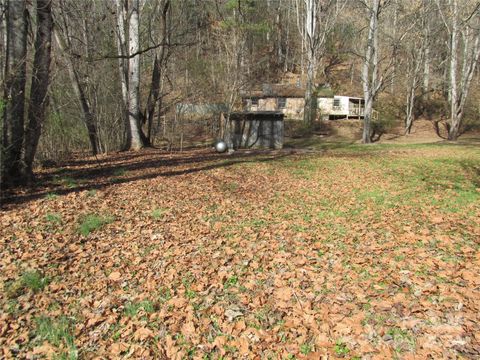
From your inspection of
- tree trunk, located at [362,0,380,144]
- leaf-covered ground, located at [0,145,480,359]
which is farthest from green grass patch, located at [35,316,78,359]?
tree trunk, located at [362,0,380,144]

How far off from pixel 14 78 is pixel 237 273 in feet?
21.7

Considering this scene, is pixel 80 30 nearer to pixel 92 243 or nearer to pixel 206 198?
pixel 206 198

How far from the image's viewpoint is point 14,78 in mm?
7168

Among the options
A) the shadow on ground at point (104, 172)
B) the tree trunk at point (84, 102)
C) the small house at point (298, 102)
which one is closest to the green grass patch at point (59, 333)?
the shadow on ground at point (104, 172)

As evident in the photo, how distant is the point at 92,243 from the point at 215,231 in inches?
86.7

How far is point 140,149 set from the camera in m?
17.0

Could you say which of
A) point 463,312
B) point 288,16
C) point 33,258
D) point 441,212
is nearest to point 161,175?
point 33,258

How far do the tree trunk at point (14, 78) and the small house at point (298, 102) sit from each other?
30187mm

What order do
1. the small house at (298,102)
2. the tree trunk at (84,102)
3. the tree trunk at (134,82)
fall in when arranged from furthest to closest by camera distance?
the small house at (298,102) < the tree trunk at (134,82) < the tree trunk at (84,102)

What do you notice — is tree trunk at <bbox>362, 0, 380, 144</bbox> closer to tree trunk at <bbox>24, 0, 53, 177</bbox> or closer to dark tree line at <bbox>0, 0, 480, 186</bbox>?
dark tree line at <bbox>0, 0, 480, 186</bbox>

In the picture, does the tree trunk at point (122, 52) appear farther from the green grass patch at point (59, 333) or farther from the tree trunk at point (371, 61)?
the tree trunk at point (371, 61)

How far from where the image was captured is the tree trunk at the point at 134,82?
15227mm

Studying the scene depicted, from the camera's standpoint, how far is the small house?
37531 mm

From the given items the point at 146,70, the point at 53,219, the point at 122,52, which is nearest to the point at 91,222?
the point at 53,219
